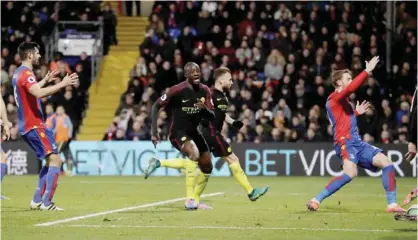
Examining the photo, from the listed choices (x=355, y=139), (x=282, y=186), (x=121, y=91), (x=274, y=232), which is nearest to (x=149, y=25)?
(x=121, y=91)

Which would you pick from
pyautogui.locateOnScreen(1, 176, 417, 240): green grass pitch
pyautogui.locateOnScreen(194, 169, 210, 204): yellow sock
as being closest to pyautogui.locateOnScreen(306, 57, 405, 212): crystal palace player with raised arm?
pyautogui.locateOnScreen(1, 176, 417, 240): green grass pitch

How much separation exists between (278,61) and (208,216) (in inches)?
610

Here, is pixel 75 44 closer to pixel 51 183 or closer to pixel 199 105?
pixel 199 105

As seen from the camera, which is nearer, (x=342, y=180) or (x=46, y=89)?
(x=46, y=89)

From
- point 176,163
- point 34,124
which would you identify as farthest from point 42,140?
point 176,163

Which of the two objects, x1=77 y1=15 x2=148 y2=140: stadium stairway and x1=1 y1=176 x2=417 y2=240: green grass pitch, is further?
x1=77 y1=15 x2=148 y2=140: stadium stairway

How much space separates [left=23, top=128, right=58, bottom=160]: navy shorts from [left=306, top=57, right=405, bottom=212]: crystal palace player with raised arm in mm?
3771

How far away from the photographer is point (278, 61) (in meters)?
28.0

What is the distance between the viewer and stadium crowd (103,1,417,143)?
86.0 feet

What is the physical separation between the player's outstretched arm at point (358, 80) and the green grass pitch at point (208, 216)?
1665 mm

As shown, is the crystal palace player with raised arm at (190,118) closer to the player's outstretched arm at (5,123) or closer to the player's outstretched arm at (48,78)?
the player's outstretched arm at (48,78)

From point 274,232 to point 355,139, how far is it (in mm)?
3290

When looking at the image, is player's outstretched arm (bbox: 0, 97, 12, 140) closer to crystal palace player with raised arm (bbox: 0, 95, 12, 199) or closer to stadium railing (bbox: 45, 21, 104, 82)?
crystal palace player with raised arm (bbox: 0, 95, 12, 199)

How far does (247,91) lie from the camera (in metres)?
27.0
